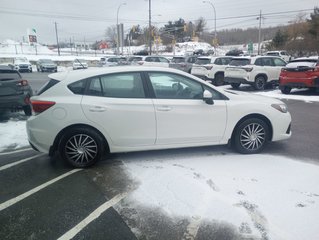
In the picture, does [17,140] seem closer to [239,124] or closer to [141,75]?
[141,75]

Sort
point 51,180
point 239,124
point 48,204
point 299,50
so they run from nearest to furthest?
point 48,204
point 51,180
point 239,124
point 299,50

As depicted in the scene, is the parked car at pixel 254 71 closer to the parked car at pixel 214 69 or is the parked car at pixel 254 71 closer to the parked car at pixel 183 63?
the parked car at pixel 214 69

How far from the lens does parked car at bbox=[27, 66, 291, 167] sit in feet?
15.8

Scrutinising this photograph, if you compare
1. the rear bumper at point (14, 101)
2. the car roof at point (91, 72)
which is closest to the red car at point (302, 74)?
the car roof at point (91, 72)

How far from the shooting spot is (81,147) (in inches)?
194

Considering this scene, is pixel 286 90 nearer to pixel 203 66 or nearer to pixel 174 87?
pixel 203 66

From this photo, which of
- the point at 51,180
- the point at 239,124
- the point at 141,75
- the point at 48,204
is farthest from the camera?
the point at 239,124

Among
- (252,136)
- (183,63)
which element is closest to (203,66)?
(183,63)

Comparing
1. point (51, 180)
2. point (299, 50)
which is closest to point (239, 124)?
point (51, 180)

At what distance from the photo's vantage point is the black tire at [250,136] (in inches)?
216

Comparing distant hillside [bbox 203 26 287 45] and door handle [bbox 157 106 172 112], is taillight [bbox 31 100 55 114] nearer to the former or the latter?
door handle [bbox 157 106 172 112]

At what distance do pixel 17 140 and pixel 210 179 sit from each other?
452cm

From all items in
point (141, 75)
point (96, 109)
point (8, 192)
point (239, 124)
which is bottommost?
point (8, 192)

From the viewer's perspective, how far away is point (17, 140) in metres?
6.73
